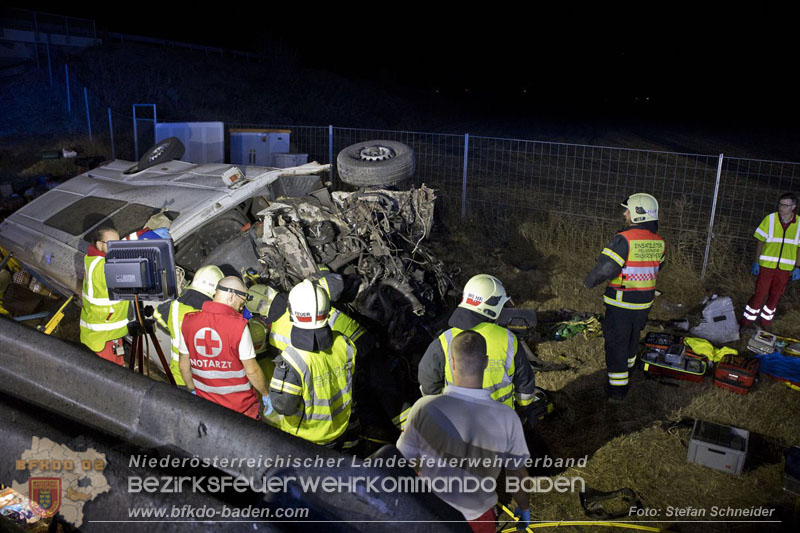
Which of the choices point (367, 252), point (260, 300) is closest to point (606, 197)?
point (367, 252)

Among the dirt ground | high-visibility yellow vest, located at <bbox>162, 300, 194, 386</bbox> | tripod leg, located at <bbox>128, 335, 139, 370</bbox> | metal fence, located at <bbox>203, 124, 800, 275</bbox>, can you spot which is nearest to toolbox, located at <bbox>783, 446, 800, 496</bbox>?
the dirt ground

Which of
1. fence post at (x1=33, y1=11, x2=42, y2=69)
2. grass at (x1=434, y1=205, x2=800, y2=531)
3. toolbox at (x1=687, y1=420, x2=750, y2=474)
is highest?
fence post at (x1=33, y1=11, x2=42, y2=69)

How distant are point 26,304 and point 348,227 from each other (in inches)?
166

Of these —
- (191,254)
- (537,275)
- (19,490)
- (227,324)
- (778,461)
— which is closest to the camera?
(19,490)

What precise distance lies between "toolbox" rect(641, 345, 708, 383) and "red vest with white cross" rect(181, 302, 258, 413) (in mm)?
4187

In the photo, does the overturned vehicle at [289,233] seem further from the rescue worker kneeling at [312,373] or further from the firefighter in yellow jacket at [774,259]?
the firefighter in yellow jacket at [774,259]

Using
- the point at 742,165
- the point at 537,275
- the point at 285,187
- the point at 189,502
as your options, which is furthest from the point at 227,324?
the point at 742,165

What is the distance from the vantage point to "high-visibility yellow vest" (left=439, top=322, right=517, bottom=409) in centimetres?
329

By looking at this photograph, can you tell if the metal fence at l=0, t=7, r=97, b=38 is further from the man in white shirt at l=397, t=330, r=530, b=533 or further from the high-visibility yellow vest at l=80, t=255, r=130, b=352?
the man in white shirt at l=397, t=330, r=530, b=533

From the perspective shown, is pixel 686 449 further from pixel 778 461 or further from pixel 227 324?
pixel 227 324

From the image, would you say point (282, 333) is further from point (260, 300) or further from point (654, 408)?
point (654, 408)

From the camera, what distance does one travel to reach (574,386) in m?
5.73

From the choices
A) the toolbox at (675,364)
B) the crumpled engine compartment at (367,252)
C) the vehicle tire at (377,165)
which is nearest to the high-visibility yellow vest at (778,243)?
the toolbox at (675,364)

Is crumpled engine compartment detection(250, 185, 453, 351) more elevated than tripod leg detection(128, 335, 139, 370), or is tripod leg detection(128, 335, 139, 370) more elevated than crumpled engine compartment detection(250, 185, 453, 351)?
crumpled engine compartment detection(250, 185, 453, 351)
